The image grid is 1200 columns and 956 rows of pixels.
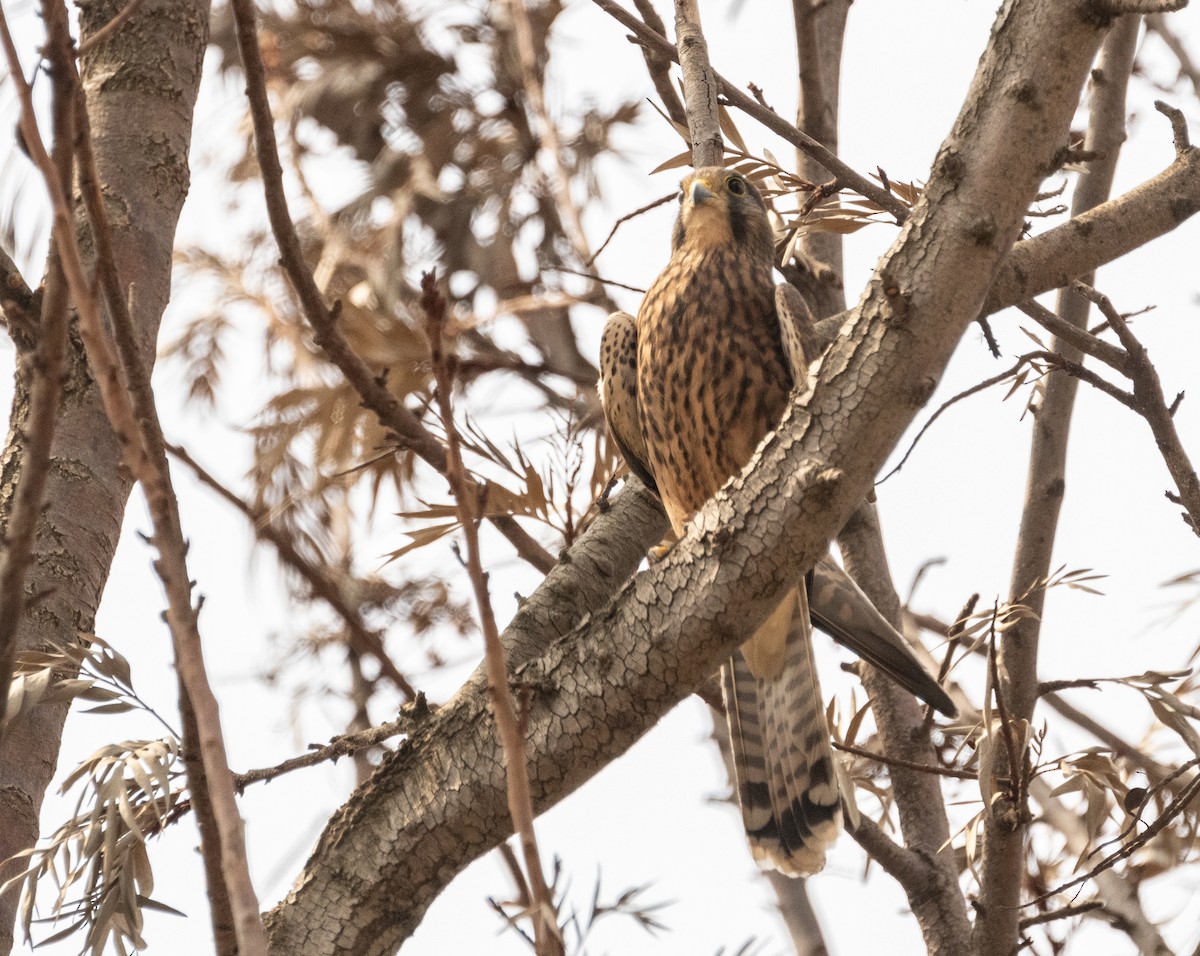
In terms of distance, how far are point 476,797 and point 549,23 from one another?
4.28 meters

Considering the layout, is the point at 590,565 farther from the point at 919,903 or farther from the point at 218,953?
the point at 218,953

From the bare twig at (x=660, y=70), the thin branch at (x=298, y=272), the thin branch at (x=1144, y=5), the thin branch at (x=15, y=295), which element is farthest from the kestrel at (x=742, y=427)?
the thin branch at (x=15, y=295)

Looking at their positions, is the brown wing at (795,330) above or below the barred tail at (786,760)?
above

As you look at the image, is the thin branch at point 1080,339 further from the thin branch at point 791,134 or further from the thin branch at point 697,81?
the thin branch at point 697,81

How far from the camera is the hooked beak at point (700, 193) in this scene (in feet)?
10.6

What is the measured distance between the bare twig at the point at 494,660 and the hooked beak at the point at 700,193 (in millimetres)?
2335

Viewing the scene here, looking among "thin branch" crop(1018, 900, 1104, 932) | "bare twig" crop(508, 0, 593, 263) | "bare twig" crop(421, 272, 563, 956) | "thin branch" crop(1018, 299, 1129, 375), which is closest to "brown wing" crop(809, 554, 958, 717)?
"thin branch" crop(1018, 900, 1104, 932)

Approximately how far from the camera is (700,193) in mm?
3297

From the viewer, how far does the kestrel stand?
2.81 m

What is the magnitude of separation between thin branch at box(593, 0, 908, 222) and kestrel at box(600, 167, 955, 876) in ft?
1.03

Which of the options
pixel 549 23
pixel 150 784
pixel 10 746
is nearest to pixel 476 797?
pixel 150 784

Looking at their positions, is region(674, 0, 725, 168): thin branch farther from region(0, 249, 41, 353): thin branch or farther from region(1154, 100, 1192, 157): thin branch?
region(0, 249, 41, 353): thin branch

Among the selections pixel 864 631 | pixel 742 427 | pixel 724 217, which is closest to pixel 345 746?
pixel 864 631

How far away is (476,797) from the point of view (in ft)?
6.00
